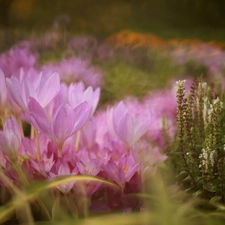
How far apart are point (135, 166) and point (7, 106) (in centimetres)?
15

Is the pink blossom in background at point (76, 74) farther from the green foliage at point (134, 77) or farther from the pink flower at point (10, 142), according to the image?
the pink flower at point (10, 142)

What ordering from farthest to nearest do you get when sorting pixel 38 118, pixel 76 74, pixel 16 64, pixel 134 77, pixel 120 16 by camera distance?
pixel 134 77, pixel 120 16, pixel 76 74, pixel 16 64, pixel 38 118

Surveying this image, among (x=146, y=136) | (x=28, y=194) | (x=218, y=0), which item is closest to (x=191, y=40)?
(x=218, y=0)

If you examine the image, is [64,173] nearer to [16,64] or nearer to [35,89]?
[35,89]

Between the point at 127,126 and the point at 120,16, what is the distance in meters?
0.49

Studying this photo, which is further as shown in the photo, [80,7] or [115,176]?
[80,7]

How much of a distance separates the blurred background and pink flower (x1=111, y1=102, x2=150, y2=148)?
47 cm

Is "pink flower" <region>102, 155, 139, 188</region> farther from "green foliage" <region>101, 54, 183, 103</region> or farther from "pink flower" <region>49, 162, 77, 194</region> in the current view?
"green foliage" <region>101, 54, 183, 103</region>

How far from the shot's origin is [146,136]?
22.2 inches

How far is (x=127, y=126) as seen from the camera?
408 millimetres

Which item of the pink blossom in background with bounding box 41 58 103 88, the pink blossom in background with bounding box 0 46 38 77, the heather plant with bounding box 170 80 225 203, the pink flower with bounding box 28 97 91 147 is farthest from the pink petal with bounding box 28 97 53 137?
the pink blossom in background with bounding box 41 58 103 88

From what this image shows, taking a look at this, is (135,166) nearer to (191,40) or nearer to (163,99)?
(163,99)

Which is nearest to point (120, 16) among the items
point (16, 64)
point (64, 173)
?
point (16, 64)

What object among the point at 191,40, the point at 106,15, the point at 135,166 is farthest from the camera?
the point at 191,40
